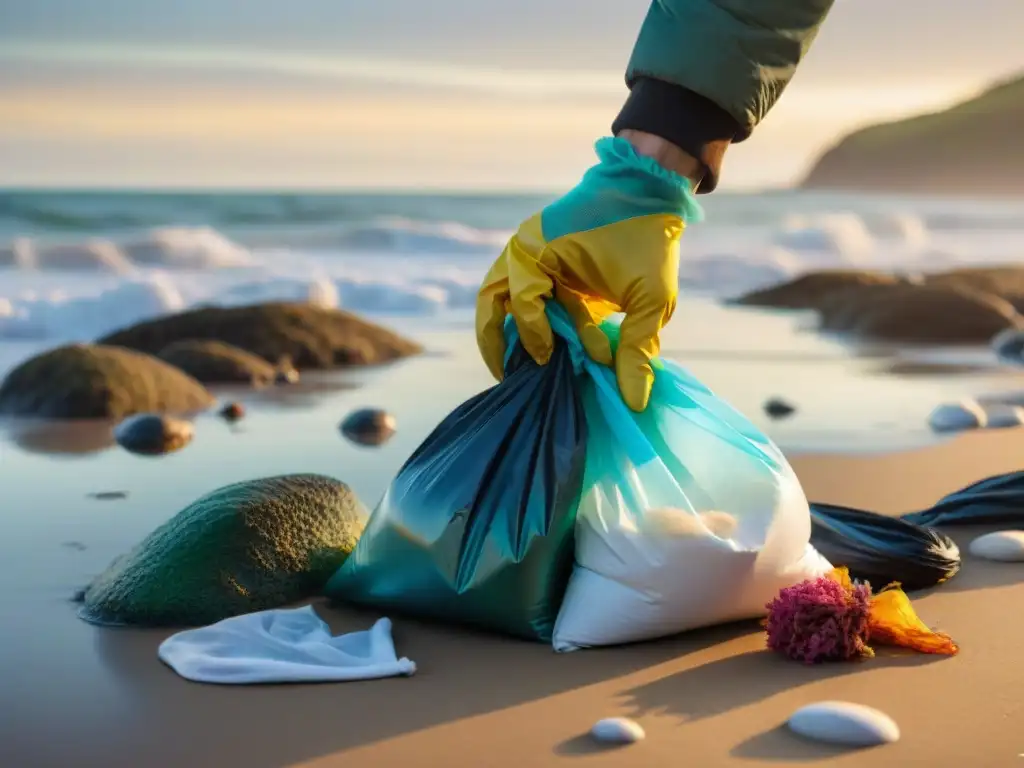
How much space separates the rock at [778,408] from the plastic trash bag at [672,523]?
3845 mm

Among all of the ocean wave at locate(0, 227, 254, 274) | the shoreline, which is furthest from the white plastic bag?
the ocean wave at locate(0, 227, 254, 274)

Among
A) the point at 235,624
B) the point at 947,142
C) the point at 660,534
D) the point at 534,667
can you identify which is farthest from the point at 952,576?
the point at 947,142

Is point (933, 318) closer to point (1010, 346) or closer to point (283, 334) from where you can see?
point (1010, 346)

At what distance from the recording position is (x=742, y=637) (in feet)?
14.1

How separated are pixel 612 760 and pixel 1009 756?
883 mm

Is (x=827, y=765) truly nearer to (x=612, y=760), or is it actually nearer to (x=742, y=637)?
(x=612, y=760)

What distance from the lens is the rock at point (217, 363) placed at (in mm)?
9891

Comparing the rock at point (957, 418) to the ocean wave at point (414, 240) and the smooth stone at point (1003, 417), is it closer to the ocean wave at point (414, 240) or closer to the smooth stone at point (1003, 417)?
the smooth stone at point (1003, 417)

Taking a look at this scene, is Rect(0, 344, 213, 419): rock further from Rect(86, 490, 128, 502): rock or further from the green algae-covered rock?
the green algae-covered rock

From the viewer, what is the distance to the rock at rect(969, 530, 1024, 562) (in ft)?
16.9

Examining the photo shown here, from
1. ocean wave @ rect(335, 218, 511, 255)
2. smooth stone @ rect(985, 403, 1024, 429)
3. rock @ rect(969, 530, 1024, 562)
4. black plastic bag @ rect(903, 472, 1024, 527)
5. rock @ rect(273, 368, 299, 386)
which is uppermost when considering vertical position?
ocean wave @ rect(335, 218, 511, 255)

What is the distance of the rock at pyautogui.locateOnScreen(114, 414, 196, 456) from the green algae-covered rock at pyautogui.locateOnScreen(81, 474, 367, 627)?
8.16 feet

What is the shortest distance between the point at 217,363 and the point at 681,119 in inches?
241

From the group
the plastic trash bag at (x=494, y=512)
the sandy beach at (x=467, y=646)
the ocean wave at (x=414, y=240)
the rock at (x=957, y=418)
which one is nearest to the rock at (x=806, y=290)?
the sandy beach at (x=467, y=646)
